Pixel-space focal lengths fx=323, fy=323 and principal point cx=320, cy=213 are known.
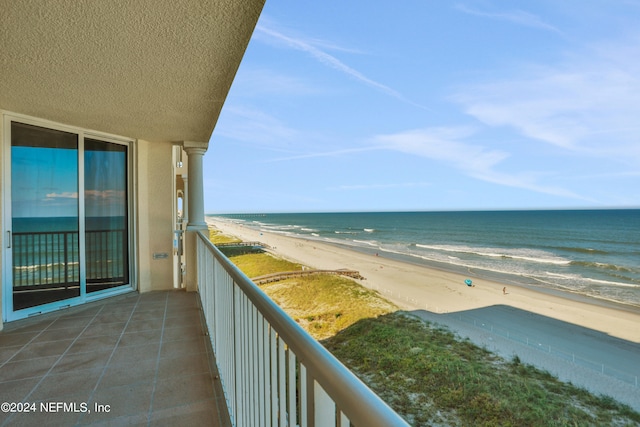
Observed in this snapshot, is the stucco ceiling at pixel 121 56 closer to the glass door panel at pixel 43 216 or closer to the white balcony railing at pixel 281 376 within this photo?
the glass door panel at pixel 43 216

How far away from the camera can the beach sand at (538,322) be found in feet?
24.8

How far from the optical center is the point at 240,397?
1.33 metres

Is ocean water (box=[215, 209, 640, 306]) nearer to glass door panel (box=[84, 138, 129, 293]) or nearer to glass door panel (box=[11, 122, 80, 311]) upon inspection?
glass door panel (box=[84, 138, 129, 293])

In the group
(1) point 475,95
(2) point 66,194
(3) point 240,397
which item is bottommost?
(3) point 240,397

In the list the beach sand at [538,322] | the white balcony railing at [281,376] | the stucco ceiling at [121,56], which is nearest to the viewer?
the white balcony railing at [281,376]

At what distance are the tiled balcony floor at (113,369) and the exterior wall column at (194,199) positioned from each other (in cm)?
88

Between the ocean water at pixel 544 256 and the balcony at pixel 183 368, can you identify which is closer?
the balcony at pixel 183 368

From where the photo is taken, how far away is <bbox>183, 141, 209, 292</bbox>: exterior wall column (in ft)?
14.1

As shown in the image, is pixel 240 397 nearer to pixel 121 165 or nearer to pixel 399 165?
pixel 121 165

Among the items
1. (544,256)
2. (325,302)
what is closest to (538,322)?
(325,302)

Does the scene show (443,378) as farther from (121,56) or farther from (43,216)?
(121,56)

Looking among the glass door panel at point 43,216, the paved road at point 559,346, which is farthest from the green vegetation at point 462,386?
→ the glass door panel at point 43,216

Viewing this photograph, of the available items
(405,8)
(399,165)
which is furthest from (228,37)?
(399,165)

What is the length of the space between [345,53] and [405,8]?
936 centimetres
